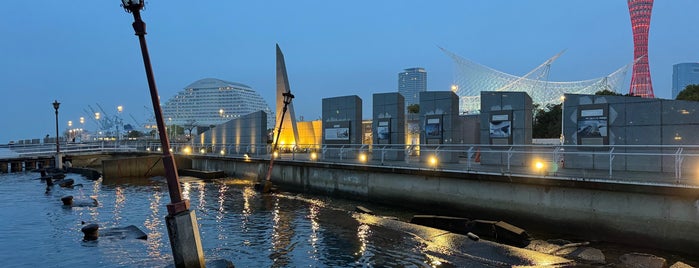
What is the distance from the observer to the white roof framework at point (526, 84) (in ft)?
285

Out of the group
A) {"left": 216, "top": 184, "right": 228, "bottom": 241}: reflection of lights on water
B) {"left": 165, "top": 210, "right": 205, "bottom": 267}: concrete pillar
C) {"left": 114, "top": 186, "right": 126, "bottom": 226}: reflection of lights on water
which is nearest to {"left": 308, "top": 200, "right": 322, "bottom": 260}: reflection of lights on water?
{"left": 216, "top": 184, "right": 228, "bottom": 241}: reflection of lights on water

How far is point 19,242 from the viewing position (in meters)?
12.9

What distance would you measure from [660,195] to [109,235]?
1602cm

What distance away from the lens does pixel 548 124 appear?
68188 millimetres

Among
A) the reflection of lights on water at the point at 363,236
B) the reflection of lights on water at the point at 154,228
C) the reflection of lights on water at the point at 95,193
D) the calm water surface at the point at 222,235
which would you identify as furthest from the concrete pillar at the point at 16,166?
the reflection of lights on water at the point at 363,236

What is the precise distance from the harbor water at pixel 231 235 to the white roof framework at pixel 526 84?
69971mm

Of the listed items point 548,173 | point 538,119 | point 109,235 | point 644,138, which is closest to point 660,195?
point 548,173

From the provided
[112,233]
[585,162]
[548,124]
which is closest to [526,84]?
[548,124]

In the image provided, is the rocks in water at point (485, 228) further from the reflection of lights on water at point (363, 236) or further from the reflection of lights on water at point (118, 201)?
the reflection of lights on water at point (118, 201)

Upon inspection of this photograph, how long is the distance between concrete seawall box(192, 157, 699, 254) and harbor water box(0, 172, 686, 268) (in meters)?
1.31

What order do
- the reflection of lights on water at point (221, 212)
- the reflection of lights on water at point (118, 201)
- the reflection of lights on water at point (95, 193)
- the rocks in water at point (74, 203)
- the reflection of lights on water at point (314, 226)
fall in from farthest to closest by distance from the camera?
1. the rocks in water at point (74, 203)
2. the reflection of lights on water at point (95, 193)
3. the reflection of lights on water at point (118, 201)
4. the reflection of lights on water at point (221, 212)
5. the reflection of lights on water at point (314, 226)

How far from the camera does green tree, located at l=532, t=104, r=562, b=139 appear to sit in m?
64.5

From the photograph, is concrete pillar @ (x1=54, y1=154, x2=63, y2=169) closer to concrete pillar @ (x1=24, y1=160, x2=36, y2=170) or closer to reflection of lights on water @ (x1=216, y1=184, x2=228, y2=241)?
concrete pillar @ (x1=24, y1=160, x2=36, y2=170)

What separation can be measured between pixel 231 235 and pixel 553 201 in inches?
412
